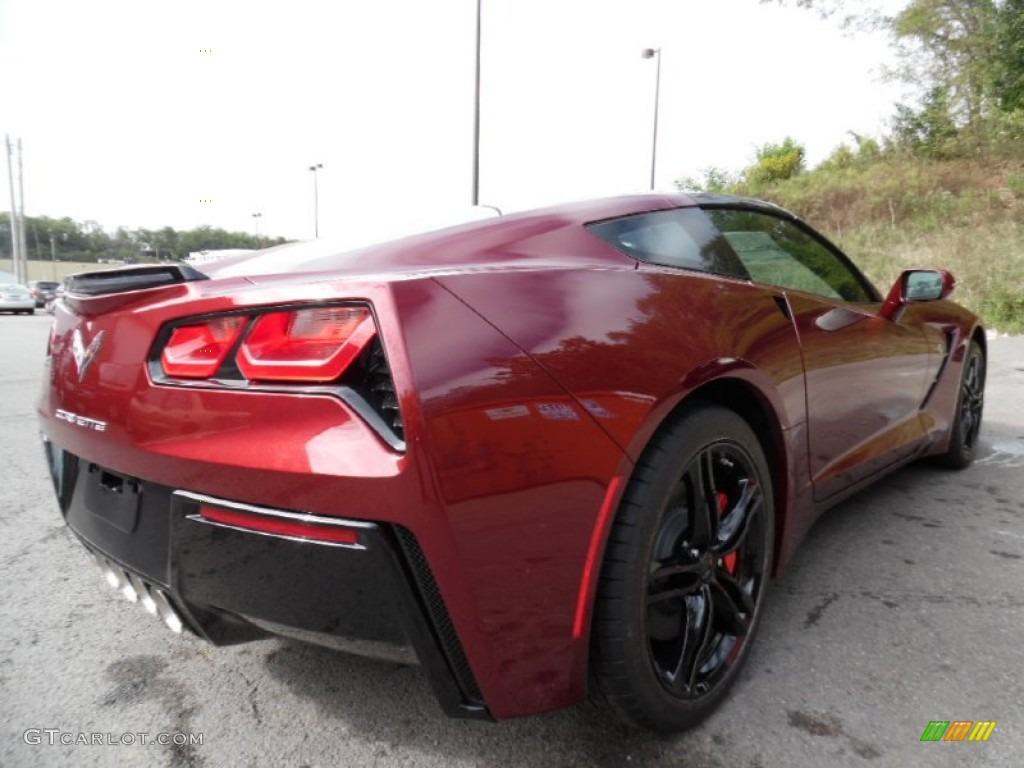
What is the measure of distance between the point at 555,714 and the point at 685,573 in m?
0.48

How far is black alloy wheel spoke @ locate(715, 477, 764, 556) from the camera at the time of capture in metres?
1.85

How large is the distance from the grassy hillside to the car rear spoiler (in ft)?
45.0

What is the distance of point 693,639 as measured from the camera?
5.72 ft

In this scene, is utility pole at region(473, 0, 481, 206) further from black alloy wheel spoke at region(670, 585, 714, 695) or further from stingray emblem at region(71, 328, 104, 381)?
black alloy wheel spoke at region(670, 585, 714, 695)

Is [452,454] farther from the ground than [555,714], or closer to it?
farther from the ground

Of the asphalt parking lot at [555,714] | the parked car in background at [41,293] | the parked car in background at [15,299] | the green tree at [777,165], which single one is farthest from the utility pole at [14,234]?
the asphalt parking lot at [555,714]

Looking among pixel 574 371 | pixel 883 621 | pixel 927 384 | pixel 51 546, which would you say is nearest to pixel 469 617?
pixel 574 371

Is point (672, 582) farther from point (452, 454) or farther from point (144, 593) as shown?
point (144, 593)

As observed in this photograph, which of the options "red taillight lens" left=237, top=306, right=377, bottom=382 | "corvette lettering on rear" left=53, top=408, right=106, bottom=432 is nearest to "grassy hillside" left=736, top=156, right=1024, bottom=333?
"red taillight lens" left=237, top=306, right=377, bottom=382

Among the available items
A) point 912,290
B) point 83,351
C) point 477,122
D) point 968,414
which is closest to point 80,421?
point 83,351

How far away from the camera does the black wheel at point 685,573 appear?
4.78 ft

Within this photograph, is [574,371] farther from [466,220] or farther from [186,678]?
[186,678]

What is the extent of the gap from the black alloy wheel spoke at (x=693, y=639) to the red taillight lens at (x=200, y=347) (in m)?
1.20

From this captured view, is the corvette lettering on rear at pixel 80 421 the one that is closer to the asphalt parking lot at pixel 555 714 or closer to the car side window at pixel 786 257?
the asphalt parking lot at pixel 555 714
